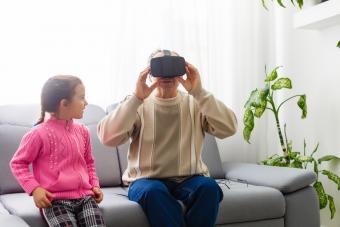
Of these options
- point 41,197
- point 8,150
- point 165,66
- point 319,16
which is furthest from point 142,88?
point 319,16

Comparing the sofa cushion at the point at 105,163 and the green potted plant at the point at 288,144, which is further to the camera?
the green potted plant at the point at 288,144

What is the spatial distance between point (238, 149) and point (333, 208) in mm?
743

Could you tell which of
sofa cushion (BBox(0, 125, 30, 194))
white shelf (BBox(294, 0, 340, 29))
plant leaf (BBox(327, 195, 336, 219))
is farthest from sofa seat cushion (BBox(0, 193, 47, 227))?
white shelf (BBox(294, 0, 340, 29))

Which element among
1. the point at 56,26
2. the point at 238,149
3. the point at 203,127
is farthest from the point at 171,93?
the point at 238,149

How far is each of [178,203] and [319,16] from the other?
1.60m

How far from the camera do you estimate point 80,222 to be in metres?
1.79

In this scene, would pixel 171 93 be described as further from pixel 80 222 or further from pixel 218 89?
pixel 218 89

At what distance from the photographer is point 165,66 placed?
6.56 ft

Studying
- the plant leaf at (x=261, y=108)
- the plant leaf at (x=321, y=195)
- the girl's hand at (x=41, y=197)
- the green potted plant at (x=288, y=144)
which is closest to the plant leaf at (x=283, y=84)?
the green potted plant at (x=288, y=144)

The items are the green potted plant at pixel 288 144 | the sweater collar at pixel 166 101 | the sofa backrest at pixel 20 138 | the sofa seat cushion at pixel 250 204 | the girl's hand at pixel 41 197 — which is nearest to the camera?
the girl's hand at pixel 41 197

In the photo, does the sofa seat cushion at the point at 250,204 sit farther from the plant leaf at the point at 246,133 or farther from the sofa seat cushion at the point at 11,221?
the sofa seat cushion at the point at 11,221

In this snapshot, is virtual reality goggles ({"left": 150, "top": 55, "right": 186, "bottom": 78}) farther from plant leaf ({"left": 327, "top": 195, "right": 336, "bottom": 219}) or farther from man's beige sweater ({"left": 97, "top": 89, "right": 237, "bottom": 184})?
plant leaf ({"left": 327, "top": 195, "right": 336, "bottom": 219})

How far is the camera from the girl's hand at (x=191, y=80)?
2049 millimetres

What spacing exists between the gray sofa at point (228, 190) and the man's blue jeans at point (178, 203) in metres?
0.06
